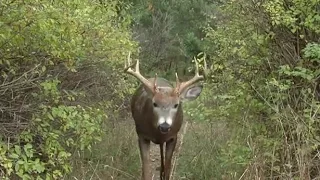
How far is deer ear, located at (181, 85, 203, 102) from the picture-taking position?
8.86 metres

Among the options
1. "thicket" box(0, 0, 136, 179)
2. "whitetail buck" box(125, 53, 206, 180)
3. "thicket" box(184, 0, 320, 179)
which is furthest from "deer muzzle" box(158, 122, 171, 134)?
"thicket" box(0, 0, 136, 179)

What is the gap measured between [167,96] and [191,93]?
50 cm

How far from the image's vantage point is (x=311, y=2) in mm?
7172

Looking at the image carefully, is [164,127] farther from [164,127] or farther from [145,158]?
[145,158]

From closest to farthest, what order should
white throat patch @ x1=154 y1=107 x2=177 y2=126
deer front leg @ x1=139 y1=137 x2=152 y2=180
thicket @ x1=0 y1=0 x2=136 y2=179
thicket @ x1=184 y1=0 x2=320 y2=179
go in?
thicket @ x1=0 y1=0 x2=136 y2=179 < thicket @ x1=184 y1=0 x2=320 y2=179 < white throat patch @ x1=154 y1=107 x2=177 y2=126 < deer front leg @ x1=139 y1=137 x2=152 y2=180

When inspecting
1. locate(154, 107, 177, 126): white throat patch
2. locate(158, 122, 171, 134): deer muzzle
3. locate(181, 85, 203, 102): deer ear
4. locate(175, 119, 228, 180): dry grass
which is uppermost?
locate(181, 85, 203, 102): deer ear

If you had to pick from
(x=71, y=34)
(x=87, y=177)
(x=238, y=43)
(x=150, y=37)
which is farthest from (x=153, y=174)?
(x=150, y=37)

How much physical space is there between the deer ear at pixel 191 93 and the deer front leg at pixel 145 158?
81cm

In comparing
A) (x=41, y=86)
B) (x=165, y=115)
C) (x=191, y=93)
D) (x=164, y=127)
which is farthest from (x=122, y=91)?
(x=41, y=86)

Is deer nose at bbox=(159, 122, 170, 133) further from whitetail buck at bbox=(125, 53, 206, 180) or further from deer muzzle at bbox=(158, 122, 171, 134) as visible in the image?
whitetail buck at bbox=(125, 53, 206, 180)

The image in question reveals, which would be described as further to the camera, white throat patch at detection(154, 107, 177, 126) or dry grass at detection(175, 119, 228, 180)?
dry grass at detection(175, 119, 228, 180)

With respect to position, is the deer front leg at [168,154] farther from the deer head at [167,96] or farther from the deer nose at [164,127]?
the deer nose at [164,127]

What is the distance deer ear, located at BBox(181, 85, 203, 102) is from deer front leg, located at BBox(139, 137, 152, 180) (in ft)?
2.67

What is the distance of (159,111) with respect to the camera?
8461 mm
